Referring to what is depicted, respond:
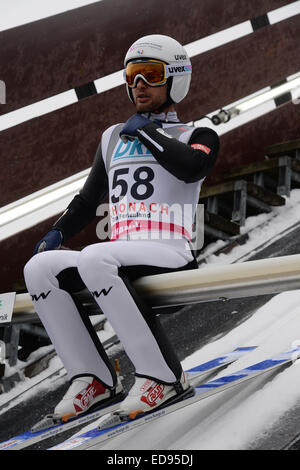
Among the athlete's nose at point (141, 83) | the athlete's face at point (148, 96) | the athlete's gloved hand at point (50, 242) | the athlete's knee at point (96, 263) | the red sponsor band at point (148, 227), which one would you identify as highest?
the athlete's nose at point (141, 83)

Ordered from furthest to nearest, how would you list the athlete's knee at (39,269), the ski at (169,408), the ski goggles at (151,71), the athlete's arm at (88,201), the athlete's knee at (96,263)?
1. the athlete's arm at (88,201)
2. the ski goggles at (151,71)
3. the athlete's knee at (39,269)
4. the athlete's knee at (96,263)
5. the ski at (169,408)

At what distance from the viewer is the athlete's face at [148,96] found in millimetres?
1963

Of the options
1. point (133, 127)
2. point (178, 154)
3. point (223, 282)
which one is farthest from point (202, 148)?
point (223, 282)

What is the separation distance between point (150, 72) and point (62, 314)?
0.78m

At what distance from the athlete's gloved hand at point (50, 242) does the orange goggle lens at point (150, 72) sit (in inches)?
21.3

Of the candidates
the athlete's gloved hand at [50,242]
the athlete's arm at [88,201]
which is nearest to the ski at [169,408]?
the athlete's gloved hand at [50,242]

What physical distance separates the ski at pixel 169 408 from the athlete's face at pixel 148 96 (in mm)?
867

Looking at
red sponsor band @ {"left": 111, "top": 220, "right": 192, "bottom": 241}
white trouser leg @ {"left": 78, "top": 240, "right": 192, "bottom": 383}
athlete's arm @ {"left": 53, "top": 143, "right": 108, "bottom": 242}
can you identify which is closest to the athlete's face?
athlete's arm @ {"left": 53, "top": 143, "right": 108, "bottom": 242}

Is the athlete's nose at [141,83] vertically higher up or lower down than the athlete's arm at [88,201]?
higher up

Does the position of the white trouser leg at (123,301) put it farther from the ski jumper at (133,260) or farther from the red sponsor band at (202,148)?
the red sponsor band at (202,148)

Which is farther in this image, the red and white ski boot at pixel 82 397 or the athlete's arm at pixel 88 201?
the athlete's arm at pixel 88 201

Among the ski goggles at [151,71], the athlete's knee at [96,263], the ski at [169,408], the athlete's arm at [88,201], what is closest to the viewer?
the ski at [169,408]

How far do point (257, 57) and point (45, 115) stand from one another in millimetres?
2067

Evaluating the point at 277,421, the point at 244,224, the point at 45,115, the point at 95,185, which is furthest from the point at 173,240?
the point at 45,115
